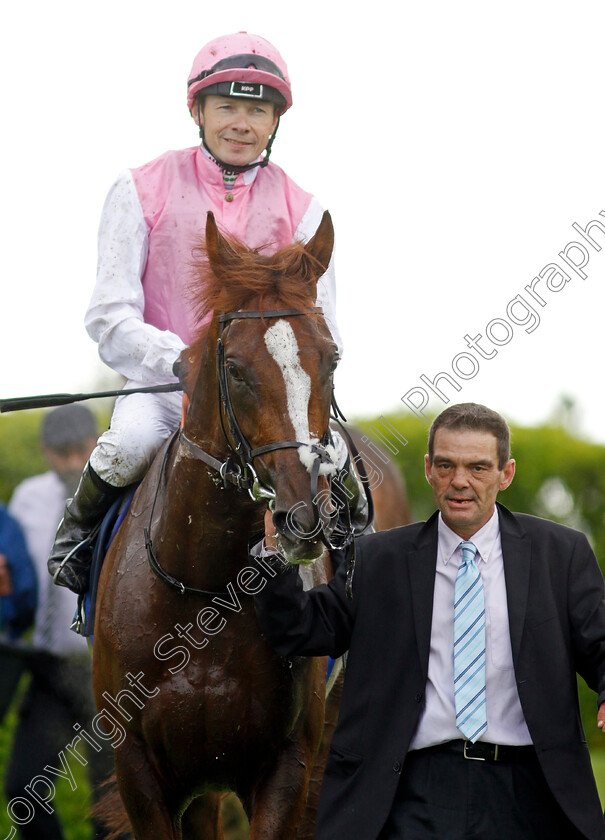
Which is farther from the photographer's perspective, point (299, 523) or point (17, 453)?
point (17, 453)

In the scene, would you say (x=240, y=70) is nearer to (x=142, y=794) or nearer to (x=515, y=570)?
(x=515, y=570)

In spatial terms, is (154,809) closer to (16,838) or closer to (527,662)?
(527,662)

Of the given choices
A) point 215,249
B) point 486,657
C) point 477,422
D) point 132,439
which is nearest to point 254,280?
point 215,249

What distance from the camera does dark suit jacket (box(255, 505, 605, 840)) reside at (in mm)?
3066

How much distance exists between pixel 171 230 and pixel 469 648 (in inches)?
79.9

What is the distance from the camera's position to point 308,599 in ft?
10.8

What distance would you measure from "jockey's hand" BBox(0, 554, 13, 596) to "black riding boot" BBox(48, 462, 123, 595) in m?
1.87

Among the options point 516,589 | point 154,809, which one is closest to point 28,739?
point 154,809

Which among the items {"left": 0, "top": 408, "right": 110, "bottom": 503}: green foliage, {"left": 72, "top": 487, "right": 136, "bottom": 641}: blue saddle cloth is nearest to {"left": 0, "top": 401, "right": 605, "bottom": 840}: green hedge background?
{"left": 0, "top": 408, "right": 110, "bottom": 503}: green foliage

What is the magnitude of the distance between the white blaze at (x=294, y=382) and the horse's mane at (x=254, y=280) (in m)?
0.15

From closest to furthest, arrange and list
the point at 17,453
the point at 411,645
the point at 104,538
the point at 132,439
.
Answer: the point at 411,645
the point at 132,439
the point at 104,538
the point at 17,453

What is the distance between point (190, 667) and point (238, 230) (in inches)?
69.4

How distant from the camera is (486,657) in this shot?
3137 millimetres

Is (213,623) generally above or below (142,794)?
above
